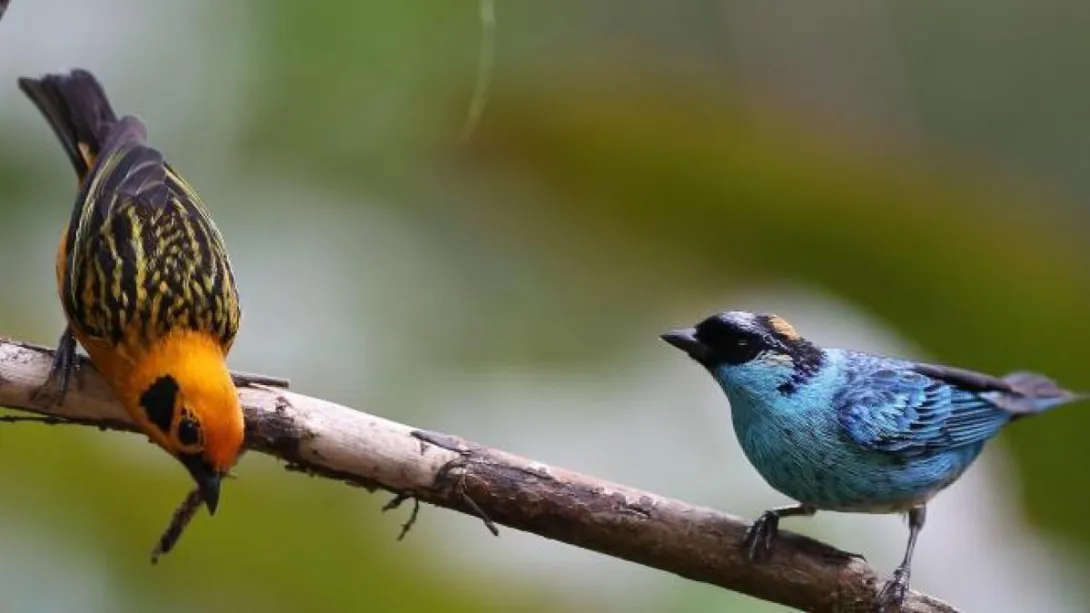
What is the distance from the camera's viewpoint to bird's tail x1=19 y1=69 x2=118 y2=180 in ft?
13.4

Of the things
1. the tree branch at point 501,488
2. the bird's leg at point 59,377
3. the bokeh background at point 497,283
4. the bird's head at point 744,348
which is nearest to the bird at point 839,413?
the bird's head at point 744,348

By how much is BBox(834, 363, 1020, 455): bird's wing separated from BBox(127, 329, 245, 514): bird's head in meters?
1.45

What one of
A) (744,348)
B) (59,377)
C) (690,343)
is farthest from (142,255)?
(744,348)

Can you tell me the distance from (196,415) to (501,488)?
2.23ft

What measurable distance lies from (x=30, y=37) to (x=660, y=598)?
2.97 meters

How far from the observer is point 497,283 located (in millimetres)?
5000

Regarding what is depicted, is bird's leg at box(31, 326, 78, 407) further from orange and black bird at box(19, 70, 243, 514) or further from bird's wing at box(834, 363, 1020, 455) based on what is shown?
bird's wing at box(834, 363, 1020, 455)

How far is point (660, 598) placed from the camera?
Result: 13.0 ft

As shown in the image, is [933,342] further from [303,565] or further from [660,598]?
[303,565]

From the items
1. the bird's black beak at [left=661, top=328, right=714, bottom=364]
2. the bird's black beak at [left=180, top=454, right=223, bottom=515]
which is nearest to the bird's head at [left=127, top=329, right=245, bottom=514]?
the bird's black beak at [left=180, top=454, right=223, bottom=515]

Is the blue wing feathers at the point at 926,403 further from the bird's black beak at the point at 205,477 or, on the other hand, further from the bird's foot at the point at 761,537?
the bird's black beak at the point at 205,477

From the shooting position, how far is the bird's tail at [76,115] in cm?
409

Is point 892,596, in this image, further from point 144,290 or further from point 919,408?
point 144,290

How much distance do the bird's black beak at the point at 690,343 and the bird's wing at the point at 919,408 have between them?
349mm
